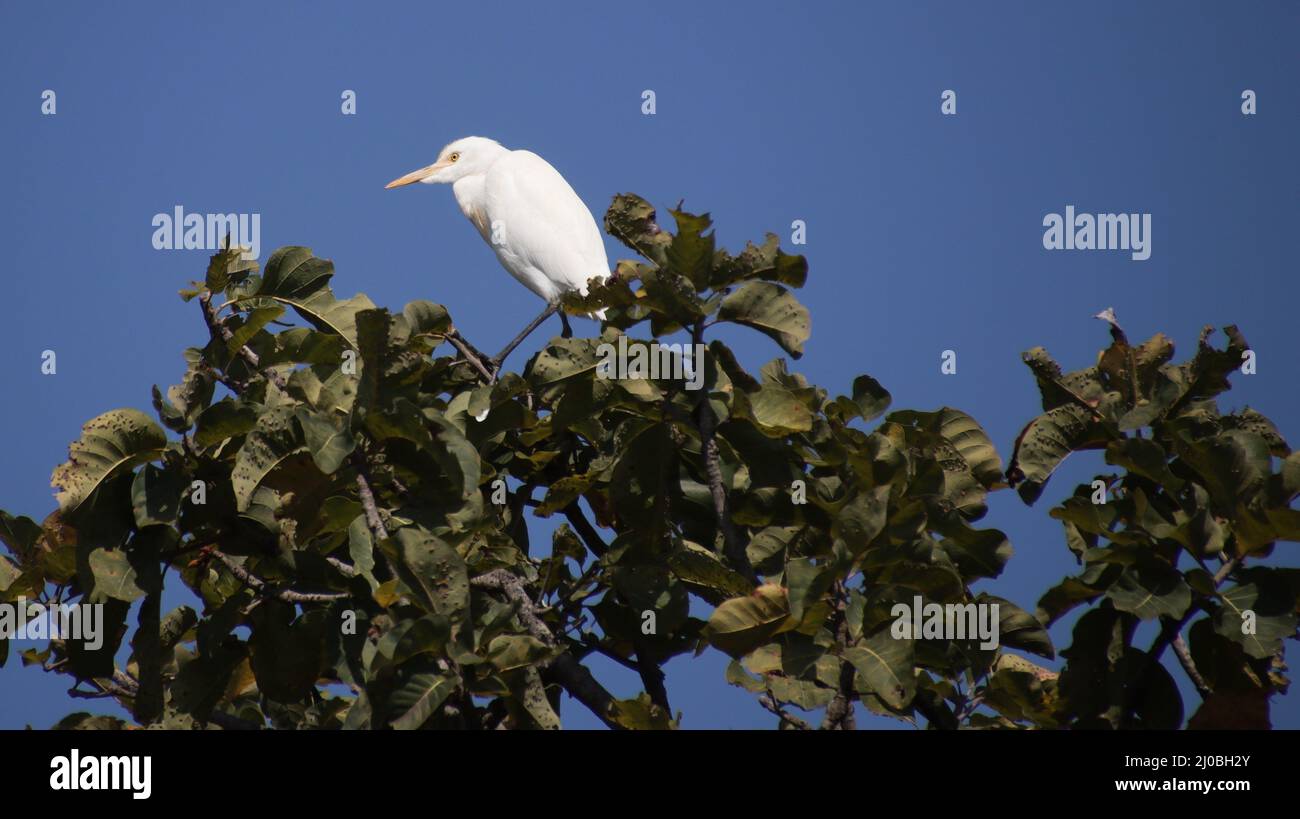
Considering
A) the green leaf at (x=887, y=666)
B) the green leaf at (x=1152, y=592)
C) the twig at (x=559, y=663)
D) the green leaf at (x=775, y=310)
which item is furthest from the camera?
the twig at (x=559, y=663)

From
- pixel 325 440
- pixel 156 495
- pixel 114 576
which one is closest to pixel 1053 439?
pixel 325 440

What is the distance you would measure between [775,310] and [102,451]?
7.48 feet

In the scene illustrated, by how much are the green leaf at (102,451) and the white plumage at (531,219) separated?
5.39 meters

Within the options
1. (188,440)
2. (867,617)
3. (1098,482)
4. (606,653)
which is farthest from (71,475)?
(1098,482)

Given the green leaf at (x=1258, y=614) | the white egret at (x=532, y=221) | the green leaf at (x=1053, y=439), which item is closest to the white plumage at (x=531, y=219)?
the white egret at (x=532, y=221)

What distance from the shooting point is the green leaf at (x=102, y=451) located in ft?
14.9

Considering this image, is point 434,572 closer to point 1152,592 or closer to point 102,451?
point 102,451

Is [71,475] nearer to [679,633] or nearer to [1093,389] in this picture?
[679,633]

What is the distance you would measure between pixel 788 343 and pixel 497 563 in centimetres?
128

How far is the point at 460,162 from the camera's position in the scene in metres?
11.7

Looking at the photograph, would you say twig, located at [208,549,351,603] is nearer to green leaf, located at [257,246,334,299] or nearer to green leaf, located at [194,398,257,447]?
green leaf, located at [194,398,257,447]

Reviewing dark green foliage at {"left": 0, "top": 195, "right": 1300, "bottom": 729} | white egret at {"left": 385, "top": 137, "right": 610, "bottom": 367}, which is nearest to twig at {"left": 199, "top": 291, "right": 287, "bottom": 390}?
dark green foliage at {"left": 0, "top": 195, "right": 1300, "bottom": 729}

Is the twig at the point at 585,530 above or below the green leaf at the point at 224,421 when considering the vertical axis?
below

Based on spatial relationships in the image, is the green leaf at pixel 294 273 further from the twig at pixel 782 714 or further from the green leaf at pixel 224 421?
the twig at pixel 782 714
